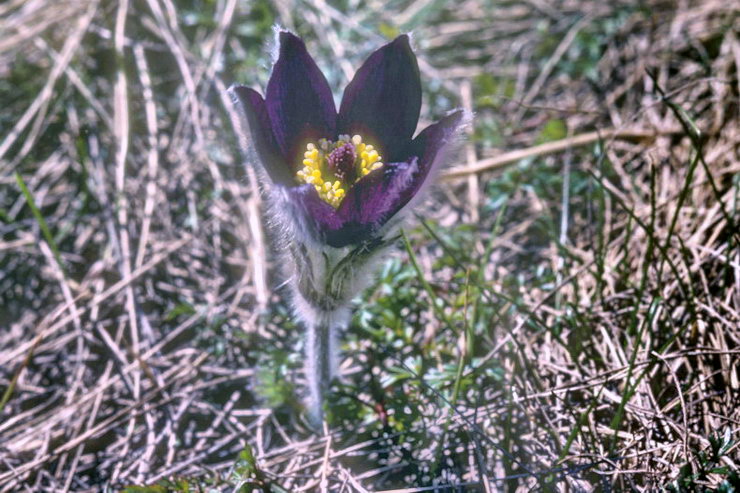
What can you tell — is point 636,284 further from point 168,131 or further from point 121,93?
point 121,93

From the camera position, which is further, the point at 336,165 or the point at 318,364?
the point at 318,364

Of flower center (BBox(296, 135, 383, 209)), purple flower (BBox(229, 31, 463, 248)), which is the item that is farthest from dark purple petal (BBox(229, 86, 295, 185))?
flower center (BBox(296, 135, 383, 209))

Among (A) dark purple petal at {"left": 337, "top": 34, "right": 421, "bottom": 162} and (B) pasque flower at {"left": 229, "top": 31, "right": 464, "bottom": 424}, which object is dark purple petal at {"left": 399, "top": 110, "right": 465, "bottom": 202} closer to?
(B) pasque flower at {"left": 229, "top": 31, "right": 464, "bottom": 424}

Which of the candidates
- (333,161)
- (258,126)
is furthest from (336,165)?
(258,126)

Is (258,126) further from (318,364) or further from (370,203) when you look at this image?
(318,364)

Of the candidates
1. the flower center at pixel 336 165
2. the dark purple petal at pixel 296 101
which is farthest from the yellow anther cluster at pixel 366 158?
the dark purple petal at pixel 296 101

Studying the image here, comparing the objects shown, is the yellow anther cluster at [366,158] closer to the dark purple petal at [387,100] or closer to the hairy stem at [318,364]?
the dark purple petal at [387,100]

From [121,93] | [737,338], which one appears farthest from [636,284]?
[121,93]

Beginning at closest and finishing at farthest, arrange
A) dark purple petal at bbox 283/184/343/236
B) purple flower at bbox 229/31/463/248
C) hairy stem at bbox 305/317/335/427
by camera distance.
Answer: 1. dark purple petal at bbox 283/184/343/236
2. purple flower at bbox 229/31/463/248
3. hairy stem at bbox 305/317/335/427
